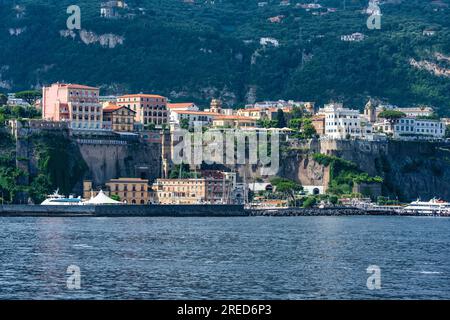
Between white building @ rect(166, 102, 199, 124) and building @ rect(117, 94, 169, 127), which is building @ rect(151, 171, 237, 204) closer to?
building @ rect(117, 94, 169, 127)

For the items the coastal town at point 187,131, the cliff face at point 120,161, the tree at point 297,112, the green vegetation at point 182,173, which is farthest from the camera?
the tree at point 297,112

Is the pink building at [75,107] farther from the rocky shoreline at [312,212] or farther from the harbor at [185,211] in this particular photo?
the rocky shoreline at [312,212]

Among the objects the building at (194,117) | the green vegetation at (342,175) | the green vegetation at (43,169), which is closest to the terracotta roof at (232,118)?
the building at (194,117)

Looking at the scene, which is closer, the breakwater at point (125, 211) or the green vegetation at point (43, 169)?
the breakwater at point (125, 211)

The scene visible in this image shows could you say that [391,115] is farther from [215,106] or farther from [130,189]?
[130,189]

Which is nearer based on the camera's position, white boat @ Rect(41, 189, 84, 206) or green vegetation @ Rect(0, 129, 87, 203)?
white boat @ Rect(41, 189, 84, 206)

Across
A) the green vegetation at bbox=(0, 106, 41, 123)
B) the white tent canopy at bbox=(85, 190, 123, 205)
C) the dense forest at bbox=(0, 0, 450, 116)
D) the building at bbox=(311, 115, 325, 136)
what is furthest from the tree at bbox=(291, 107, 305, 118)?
the white tent canopy at bbox=(85, 190, 123, 205)
